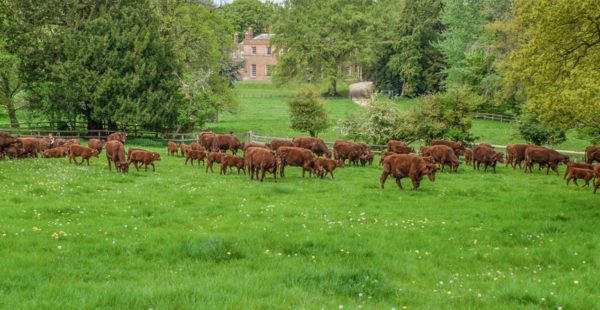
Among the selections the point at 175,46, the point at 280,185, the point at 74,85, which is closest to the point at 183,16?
the point at 175,46

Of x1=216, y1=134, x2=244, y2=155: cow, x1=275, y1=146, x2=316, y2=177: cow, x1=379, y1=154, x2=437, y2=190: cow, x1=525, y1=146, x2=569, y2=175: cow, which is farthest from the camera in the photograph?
x1=216, y1=134, x2=244, y2=155: cow

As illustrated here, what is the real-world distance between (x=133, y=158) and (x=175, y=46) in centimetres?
2518

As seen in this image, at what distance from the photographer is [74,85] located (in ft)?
135

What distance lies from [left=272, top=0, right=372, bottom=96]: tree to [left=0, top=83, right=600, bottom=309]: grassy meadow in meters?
64.2

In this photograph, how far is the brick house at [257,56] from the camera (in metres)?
127

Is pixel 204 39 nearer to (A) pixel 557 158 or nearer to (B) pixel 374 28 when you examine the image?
(A) pixel 557 158

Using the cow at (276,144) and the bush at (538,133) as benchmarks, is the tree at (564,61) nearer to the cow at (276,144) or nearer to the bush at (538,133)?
the cow at (276,144)

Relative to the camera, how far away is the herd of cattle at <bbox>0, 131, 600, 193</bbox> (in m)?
21.3

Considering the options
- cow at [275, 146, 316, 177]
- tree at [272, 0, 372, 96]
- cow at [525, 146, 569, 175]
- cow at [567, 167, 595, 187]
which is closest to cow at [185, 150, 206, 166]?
cow at [275, 146, 316, 177]

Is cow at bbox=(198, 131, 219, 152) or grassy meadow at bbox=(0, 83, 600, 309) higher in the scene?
cow at bbox=(198, 131, 219, 152)

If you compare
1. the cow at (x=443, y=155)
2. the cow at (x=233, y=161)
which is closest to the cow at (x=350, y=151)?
the cow at (x=443, y=155)

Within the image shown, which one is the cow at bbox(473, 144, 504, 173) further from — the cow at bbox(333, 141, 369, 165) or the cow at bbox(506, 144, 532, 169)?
the cow at bbox(333, 141, 369, 165)

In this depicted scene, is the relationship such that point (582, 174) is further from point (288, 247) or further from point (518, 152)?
point (288, 247)

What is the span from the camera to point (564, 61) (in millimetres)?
17109
